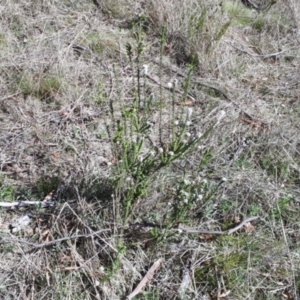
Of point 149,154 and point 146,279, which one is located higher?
point 149,154

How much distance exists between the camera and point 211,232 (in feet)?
7.91

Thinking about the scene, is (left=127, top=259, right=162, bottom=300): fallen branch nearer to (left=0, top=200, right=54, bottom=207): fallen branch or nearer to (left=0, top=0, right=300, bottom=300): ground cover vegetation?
(left=0, top=0, right=300, bottom=300): ground cover vegetation

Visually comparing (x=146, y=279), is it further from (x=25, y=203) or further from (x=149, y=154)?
(x=25, y=203)

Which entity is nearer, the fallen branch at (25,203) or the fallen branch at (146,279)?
the fallen branch at (146,279)

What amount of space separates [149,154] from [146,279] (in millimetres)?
588

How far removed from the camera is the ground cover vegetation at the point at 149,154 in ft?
7.38

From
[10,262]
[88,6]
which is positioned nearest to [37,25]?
[88,6]

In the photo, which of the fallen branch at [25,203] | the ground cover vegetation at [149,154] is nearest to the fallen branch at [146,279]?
Answer: the ground cover vegetation at [149,154]

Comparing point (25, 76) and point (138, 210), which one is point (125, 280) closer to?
point (138, 210)

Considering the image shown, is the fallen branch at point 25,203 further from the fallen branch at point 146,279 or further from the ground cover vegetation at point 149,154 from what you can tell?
the fallen branch at point 146,279

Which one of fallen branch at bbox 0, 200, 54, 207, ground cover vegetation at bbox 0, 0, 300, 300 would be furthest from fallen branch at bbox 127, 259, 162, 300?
fallen branch at bbox 0, 200, 54, 207

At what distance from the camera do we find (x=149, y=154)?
2.23 metres

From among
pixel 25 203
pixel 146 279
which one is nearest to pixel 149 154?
pixel 146 279

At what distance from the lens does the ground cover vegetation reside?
225 cm
